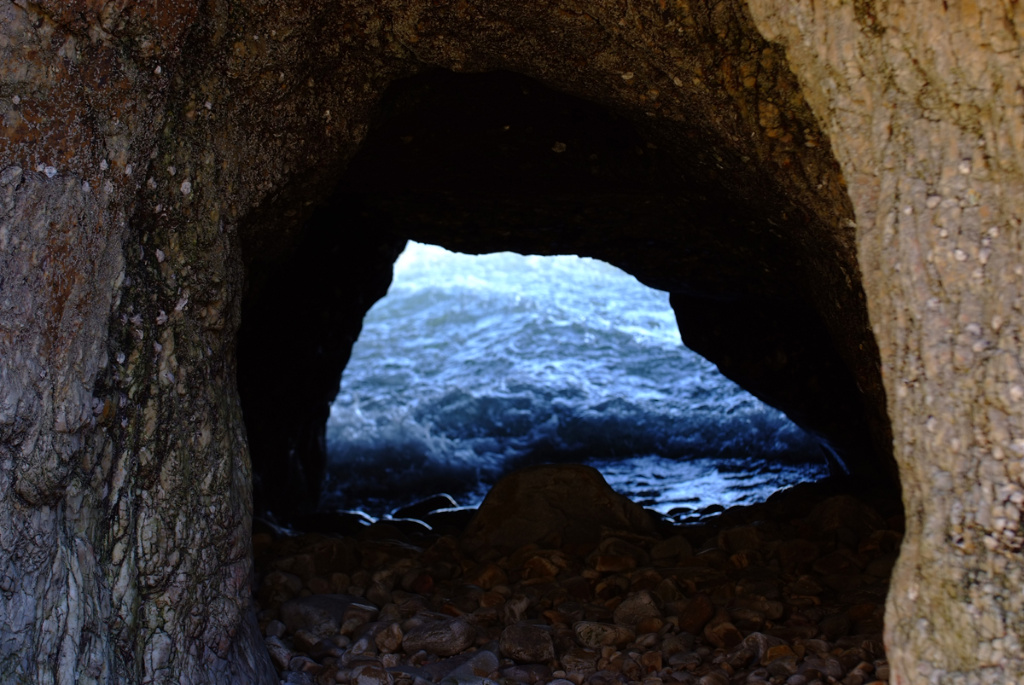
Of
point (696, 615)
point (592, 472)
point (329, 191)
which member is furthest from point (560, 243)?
point (696, 615)

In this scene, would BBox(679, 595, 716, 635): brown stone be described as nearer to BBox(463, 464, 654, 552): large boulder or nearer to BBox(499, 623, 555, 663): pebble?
BBox(499, 623, 555, 663): pebble

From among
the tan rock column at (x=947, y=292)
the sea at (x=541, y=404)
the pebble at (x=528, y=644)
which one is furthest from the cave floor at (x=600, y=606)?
the sea at (x=541, y=404)

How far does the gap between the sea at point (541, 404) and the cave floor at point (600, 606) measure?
153 centimetres

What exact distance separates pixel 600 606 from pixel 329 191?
1.47 meters

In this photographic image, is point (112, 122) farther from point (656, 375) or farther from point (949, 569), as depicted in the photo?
point (656, 375)

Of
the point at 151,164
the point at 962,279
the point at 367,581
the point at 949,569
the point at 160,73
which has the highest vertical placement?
the point at 160,73

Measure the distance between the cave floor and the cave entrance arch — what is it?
1.82 feet

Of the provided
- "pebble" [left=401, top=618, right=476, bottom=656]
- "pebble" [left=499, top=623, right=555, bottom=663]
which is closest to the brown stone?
"pebble" [left=499, top=623, right=555, bottom=663]

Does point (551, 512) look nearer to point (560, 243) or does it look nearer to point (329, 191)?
point (560, 243)

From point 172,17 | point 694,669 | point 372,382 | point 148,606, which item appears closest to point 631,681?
point 694,669

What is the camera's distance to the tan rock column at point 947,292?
133 centimetres

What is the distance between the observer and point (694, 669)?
6.97ft

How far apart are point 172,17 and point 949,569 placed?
176cm

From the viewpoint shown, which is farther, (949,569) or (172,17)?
(172,17)
